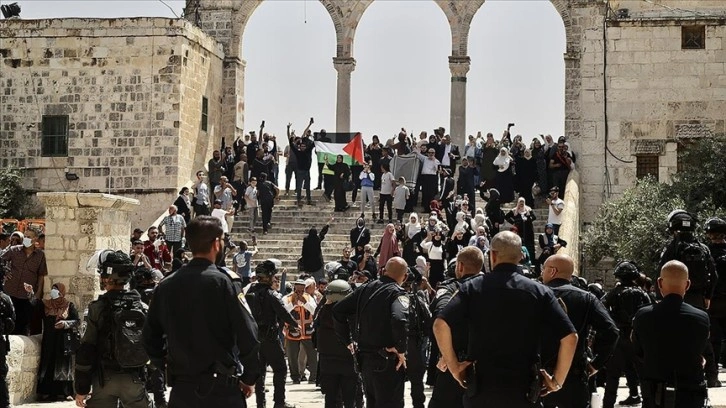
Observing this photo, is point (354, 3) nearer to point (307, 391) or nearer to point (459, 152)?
point (459, 152)

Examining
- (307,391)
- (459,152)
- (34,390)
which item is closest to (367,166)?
(459,152)

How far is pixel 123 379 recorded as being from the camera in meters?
9.59

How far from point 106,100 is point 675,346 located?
2263cm

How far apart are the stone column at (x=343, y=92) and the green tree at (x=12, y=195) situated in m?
7.55

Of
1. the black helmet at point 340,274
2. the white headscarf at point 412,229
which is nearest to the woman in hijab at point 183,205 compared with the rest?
the white headscarf at point 412,229

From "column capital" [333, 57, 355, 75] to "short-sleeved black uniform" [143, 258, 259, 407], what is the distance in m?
25.5

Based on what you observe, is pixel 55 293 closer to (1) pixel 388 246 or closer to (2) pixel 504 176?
(1) pixel 388 246

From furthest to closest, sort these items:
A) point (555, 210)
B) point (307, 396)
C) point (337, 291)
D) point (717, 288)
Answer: point (555, 210)
point (307, 396)
point (337, 291)
point (717, 288)

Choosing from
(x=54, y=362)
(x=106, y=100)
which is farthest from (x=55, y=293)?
(x=106, y=100)

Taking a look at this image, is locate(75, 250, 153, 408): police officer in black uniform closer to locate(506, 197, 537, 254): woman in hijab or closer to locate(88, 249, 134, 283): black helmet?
locate(88, 249, 134, 283): black helmet

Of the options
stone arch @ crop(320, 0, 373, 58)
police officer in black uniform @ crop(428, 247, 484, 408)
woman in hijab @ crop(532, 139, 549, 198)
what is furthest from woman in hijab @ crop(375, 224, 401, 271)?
police officer in black uniform @ crop(428, 247, 484, 408)

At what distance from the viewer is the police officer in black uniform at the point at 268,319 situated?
13.7 meters

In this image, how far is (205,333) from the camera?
7613mm

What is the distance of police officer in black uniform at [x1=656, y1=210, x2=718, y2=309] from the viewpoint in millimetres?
11430
